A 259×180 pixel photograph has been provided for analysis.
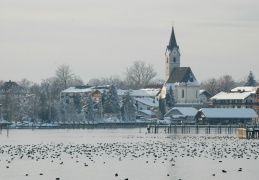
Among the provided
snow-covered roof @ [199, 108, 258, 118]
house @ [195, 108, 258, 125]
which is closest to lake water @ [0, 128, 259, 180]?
house @ [195, 108, 258, 125]

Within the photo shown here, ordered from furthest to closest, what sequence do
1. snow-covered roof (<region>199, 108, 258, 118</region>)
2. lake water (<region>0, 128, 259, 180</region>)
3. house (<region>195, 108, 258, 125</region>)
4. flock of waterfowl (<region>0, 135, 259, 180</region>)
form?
snow-covered roof (<region>199, 108, 258, 118</region>) < house (<region>195, 108, 258, 125</region>) < flock of waterfowl (<region>0, 135, 259, 180</region>) < lake water (<region>0, 128, 259, 180</region>)

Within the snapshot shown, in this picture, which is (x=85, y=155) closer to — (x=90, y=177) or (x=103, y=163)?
(x=103, y=163)

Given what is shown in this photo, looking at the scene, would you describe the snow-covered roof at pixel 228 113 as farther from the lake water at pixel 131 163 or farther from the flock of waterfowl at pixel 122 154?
the lake water at pixel 131 163

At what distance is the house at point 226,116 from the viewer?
7334 inches

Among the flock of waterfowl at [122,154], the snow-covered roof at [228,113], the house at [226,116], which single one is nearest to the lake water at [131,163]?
the flock of waterfowl at [122,154]

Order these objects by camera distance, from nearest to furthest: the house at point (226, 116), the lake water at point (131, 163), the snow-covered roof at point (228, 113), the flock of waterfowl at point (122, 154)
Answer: the lake water at point (131, 163) < the flock of waterfowl at point (122, 154) < the house at point (226, 116) < the snow-covered roof at point (228, 113)

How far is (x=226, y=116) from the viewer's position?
18550 cm

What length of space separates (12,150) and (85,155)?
11.2 meters

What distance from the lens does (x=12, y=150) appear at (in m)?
88.1

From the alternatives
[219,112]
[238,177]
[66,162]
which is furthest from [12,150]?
[219,112]

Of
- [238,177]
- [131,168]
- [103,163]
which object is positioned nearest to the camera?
[238,177]

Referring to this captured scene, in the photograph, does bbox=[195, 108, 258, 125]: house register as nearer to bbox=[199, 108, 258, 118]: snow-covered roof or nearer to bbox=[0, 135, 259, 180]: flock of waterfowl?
bbox=[199, 108, 258, 118]: snow-covered roof

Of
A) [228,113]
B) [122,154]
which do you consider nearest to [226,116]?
[228,113]

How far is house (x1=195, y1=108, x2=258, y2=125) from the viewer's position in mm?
186275
